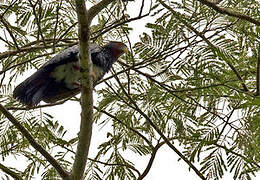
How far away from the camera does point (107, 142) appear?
3078mm

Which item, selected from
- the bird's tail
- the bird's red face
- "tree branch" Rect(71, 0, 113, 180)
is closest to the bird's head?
the bird's red face

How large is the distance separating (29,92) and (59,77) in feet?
0.88

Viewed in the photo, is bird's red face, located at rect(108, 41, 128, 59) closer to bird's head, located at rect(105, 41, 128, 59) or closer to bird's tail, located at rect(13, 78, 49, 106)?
bird's head, located at rect(105, 41, 128, 59)

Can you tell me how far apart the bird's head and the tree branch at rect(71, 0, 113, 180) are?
1180mm

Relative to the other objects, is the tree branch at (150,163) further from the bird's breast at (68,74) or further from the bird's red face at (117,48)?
the bird's red face at (117,48)

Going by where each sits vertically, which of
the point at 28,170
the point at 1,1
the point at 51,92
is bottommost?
the point at 28,170

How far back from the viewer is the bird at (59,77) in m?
2.83

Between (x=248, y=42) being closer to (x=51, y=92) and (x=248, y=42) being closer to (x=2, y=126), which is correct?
(x=51, y=92)

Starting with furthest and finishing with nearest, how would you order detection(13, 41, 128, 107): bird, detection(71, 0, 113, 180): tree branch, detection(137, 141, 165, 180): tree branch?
detection(13, 41, 128, 107): bird, detection(137, 141, 165, 180): tree branch, detection(71, 0, 113, 180): tree branch

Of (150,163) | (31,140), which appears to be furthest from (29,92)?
(150,163)

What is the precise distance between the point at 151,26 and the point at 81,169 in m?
0.83

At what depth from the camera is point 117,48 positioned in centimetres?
334

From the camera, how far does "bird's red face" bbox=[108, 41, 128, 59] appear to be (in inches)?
131

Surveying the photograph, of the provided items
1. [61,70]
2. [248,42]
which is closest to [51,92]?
[61,70]
